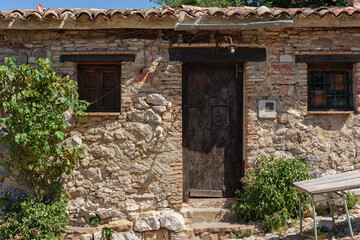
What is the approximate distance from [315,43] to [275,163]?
2072 mm

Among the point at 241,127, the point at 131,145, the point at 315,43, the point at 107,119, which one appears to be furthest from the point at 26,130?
the point at 315,43

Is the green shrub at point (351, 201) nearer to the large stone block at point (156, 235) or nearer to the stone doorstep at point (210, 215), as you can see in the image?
the stone doorstep at point (210, 215)

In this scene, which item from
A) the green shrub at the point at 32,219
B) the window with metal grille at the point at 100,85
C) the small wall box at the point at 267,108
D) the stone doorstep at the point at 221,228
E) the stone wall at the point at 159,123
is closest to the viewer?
the green shrub at the point at 32,219

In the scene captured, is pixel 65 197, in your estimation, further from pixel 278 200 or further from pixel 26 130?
pixel 278 200

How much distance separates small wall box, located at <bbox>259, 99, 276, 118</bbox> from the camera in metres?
4.88

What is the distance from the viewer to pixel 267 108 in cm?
490

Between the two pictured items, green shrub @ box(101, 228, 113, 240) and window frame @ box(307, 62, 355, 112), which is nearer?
green shrub @ box(101, 228, 113, 240)

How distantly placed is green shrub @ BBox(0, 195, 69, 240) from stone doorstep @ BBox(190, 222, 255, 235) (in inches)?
77.0

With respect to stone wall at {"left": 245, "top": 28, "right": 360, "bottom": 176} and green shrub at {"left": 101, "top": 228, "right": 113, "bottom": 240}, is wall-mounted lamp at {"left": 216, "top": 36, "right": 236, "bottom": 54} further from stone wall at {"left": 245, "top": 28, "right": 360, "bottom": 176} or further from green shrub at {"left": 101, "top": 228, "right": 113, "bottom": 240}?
green shrub at {"left": 101, "top": 228, "right": 113, "bottom": 240}

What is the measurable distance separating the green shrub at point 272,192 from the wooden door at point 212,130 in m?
0.42

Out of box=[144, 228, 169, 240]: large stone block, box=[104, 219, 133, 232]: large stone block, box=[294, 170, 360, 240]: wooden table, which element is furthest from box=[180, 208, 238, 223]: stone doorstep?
box=[294, 170, 360, 240]: wooden table

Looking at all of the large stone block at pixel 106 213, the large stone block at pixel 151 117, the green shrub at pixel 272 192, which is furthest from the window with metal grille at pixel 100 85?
the green shrub at pixel 272 192

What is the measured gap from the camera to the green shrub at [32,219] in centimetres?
416

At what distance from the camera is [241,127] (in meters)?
5.10
